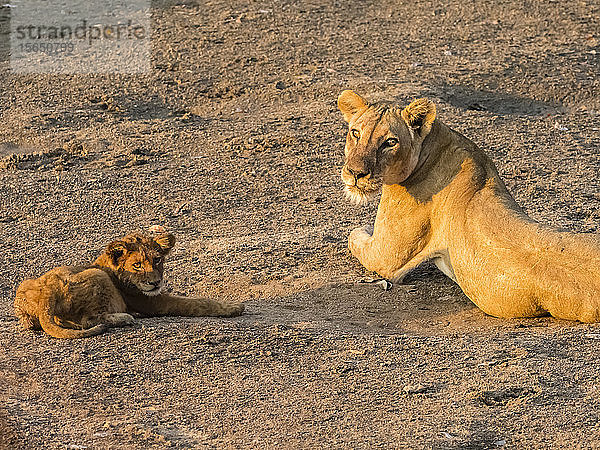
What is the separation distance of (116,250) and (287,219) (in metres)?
2.80

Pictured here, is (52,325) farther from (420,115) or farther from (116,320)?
(420,115)

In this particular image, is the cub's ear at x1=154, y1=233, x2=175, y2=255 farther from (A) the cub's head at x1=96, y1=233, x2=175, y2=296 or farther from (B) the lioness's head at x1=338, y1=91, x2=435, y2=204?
(B) the lioness's head at x1=338, y1=91, x2=435, y2=204

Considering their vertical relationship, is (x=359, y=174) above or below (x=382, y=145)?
below

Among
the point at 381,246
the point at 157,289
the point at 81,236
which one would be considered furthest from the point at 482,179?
the point at 81,236

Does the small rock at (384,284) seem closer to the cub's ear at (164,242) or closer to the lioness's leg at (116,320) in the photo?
the cub's ear at (164,242)

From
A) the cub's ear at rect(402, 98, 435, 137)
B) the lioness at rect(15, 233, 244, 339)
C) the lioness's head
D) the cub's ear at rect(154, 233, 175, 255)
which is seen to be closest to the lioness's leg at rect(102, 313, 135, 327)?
the lioness at rect(15, 233, 244, 339)

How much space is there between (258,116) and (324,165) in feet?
4.94

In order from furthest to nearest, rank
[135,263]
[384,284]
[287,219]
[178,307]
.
→ [287,219] → [384,284] → [178,307] → [135,263]

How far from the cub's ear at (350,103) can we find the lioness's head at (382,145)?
0.06 m

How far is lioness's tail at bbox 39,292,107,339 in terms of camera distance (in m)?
6.35

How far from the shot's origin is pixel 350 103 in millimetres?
7523

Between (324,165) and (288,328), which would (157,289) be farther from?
(324,165)

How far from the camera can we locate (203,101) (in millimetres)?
12070

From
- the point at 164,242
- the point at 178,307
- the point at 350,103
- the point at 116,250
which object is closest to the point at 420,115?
the point at 350,103
